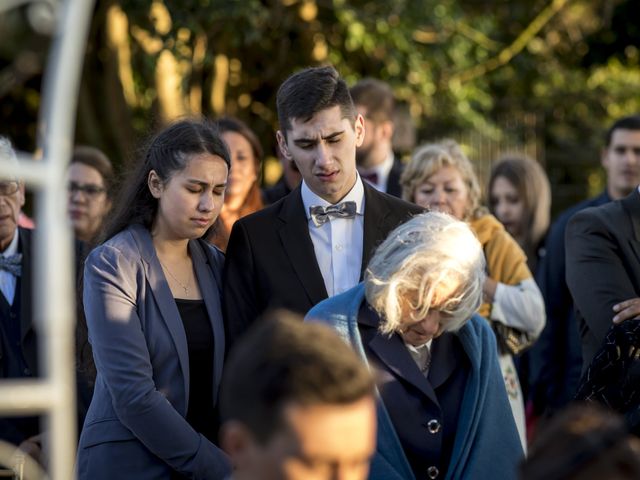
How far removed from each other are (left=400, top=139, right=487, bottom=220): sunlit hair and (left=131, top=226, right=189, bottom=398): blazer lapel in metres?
2.20

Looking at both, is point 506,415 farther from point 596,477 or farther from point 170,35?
point 170,35

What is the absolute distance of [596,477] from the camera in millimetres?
2494

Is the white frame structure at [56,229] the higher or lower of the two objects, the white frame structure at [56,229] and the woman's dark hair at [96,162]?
the lower

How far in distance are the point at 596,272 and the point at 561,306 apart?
2.17 meters

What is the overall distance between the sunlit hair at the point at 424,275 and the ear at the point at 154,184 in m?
0.98

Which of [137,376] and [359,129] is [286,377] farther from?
[359,129]

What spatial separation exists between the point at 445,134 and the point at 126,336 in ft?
36.1

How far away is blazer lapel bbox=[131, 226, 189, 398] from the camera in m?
4.43

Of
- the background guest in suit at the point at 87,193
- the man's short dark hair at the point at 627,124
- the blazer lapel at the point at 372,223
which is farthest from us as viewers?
the man's short dark hair at the point at 627,124

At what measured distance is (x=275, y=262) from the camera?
4730 mm

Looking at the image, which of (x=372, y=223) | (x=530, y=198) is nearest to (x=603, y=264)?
(x=372, y=223)

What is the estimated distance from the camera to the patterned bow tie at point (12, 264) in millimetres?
5730

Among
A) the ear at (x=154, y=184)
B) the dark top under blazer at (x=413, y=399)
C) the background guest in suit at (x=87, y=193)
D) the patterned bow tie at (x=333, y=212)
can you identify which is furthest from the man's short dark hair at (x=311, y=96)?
the background guest in suit at (x=87, y=193)

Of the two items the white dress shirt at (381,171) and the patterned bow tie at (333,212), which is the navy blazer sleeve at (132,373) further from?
the white dress shirt at (381,171)
